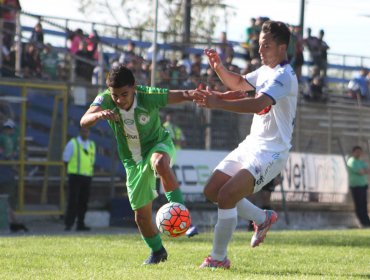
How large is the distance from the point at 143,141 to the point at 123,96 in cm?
59

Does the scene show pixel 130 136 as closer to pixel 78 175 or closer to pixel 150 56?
pixel 78 175

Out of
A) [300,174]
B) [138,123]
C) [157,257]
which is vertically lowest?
[300,174]

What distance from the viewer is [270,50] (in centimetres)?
1002

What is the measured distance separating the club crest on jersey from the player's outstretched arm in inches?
17.1

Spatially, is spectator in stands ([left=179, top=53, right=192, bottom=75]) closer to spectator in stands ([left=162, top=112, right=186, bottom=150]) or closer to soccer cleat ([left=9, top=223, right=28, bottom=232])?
spectator in stands ([left=162, top=112, right=186, bottom=150])

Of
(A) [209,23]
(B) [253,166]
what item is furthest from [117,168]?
(A) [209,23]

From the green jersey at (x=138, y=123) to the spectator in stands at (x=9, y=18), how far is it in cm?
1214

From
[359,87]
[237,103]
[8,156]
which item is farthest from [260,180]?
[359,87]

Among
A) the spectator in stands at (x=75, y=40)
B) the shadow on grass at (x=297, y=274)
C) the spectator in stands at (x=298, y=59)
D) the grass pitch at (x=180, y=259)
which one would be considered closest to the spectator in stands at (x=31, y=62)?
the spectator in stands at (x=75, y=40)

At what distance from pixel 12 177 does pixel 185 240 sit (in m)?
6.53

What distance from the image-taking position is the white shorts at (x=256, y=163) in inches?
393

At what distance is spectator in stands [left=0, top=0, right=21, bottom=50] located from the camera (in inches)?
880

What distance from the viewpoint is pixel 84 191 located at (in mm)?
20750

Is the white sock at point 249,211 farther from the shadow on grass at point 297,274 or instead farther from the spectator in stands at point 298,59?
the spectator in stands at point 298,59
